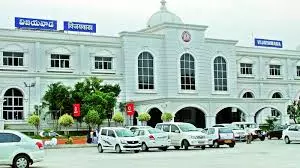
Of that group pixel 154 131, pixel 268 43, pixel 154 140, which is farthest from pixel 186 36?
pixel 154 140

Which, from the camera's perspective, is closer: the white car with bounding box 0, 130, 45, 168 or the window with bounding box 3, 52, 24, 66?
the white car with bounding box 0, 130, 45, 168

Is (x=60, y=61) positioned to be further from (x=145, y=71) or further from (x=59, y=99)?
→ (x=145, y=71)

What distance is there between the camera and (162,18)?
205 feet

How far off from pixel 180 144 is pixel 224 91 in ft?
102

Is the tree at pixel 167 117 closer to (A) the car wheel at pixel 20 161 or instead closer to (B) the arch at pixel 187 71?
(B) the arch at pixel 187 71

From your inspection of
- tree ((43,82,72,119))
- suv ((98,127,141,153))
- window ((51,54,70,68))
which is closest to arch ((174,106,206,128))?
window ((51,54,70,68))

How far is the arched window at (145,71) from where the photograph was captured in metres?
56.3

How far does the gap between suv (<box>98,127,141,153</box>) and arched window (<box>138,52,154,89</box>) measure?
1012 inches

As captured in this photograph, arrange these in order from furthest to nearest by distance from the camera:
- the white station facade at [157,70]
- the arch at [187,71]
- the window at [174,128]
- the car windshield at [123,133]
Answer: the arch at [187,71] → the white station facade at [157,70] → the window at [174,128] → the car windshield at [123,133]

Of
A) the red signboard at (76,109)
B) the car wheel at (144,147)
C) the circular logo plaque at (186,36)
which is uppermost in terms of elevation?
the circular logo plaque at (186,36)

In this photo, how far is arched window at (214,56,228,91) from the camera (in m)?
60.6

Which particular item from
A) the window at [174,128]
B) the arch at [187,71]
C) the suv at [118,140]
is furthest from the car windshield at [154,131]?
the arch at [187,71]

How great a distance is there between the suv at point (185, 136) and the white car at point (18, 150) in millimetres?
12889

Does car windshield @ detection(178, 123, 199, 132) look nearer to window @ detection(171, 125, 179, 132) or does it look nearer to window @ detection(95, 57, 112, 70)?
window @ detection(171, 125, 179, 132)
